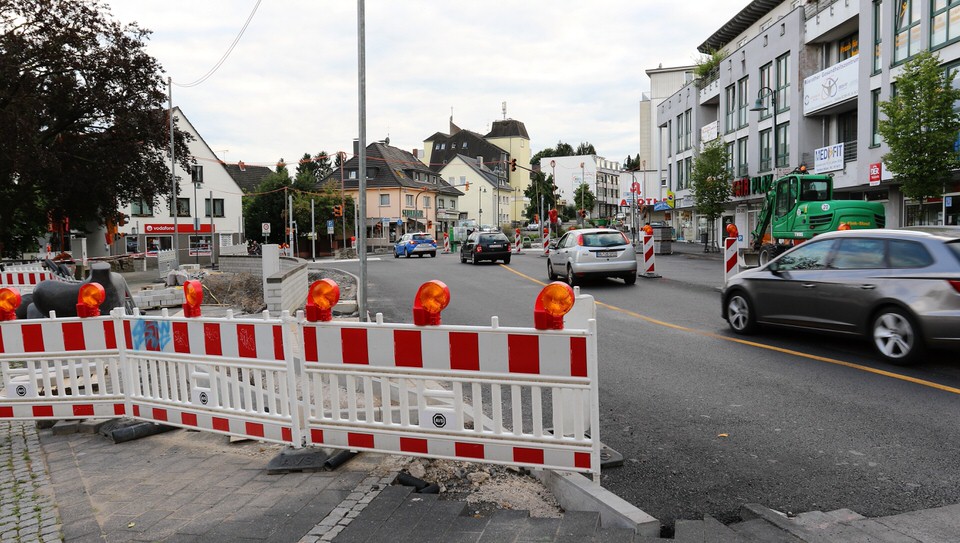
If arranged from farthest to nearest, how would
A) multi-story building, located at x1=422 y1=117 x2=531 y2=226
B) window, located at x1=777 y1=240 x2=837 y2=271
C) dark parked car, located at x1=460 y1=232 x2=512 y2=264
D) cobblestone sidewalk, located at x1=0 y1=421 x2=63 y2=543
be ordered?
multi-story building, located at x1=422 y1=117 x2=531 y2=226 → dark parked car, located at x1=460 y1=232 x2=512 y2=264 → window, located at x1=777 y1=240 x2=837 y2=271 → cobblestone sidewalk, located at x1=0 y1=421 x2=63 y2=543

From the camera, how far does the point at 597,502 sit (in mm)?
3795

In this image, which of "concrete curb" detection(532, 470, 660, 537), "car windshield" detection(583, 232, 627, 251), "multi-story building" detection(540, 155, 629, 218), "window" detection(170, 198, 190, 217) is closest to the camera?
"concrete curb" detection(532, 470, 660, 537)

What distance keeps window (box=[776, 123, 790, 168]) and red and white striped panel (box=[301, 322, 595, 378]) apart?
3662 cm

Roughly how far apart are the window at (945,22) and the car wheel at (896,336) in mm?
20949

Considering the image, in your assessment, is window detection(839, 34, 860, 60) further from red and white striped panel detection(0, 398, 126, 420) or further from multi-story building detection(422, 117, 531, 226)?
multi-story building detection(422, 117, 531, 226)

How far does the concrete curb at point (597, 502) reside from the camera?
354cm

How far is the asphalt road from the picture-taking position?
4254 mm

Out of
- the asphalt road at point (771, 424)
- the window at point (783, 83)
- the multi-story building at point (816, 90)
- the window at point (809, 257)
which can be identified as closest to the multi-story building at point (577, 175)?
the multi-story building at point (816, 90)

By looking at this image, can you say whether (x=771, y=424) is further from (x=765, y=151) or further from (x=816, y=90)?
(x=765, y=151)

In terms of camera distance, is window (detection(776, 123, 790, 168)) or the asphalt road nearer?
the asphalt road

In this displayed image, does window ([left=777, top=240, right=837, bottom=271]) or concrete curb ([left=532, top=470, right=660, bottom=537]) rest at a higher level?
window ([left=777, top=240, right=837, bottom=271])

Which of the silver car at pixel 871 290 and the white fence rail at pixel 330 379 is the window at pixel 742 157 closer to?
the silver car at pixel 871 290

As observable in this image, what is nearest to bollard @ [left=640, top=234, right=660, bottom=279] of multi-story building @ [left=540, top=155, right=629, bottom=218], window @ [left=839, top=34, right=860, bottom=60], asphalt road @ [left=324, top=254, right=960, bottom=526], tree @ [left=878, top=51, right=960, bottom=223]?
tree @ [left=878, top=51, right=960, bottom=223]

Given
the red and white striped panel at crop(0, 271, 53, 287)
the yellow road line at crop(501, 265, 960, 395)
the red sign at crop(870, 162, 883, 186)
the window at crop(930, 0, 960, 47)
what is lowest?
the yellow road line at crop(501, 265, 960, 395)
